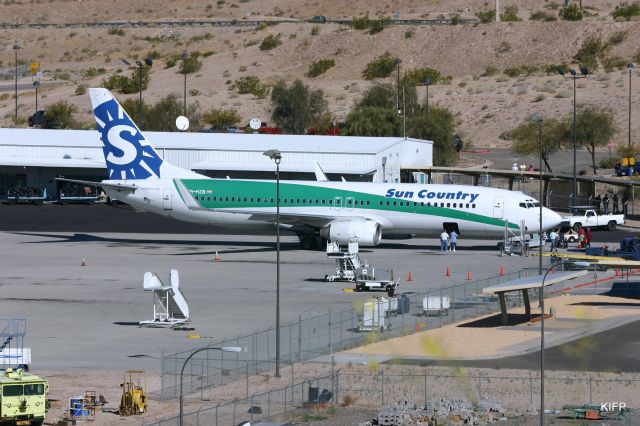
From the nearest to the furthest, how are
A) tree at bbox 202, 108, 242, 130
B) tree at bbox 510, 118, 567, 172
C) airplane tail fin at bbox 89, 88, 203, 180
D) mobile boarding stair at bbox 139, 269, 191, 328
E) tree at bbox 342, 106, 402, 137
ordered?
1. mobile boarding stair at bbox 139, 269, 191, 328
2. airplane tail fin at bbox 89, 88, 203, 180
3. tree at bbox 510, 118, 567, 172
4. tree at bbox 342, 106, 402, 137
5. tree at bbox 202, 108, 242, 130

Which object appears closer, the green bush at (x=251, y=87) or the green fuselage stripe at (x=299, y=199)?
the green fuselage stripe at (x=299, y=199)

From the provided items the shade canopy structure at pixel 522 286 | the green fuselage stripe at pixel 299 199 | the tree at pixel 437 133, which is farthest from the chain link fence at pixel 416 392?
the tree at pixel 437 133

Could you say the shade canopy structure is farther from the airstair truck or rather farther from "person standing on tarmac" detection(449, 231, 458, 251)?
"person standing on tarmac" detection(449, 231, 458, 251)

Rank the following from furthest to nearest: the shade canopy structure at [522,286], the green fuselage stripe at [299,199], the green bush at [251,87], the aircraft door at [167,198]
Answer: the green bush at [251,87] < the aircraft door at [167,198] < the green fuselage stripe at [299,199] < the shade canopy structure at [522,286]

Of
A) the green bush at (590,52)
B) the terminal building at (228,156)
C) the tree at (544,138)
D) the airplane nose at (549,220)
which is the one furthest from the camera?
the green bush at (590,52)

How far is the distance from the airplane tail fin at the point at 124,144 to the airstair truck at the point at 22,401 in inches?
1924

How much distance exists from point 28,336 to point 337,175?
64.5 meters

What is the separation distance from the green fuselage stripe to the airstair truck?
46.5m

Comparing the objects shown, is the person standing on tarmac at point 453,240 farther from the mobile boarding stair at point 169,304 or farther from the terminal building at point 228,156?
the mobile boarding stair at point 169,304

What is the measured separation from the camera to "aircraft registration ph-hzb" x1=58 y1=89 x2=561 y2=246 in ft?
271

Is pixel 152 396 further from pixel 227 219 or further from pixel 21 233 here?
pixel 21 233

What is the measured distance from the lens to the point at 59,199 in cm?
12344

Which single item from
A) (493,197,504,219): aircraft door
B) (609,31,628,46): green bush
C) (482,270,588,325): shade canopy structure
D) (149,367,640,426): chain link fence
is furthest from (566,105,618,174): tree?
(149,367,640,426): chain link fence

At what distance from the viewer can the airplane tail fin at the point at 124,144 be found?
8669 centimetres
